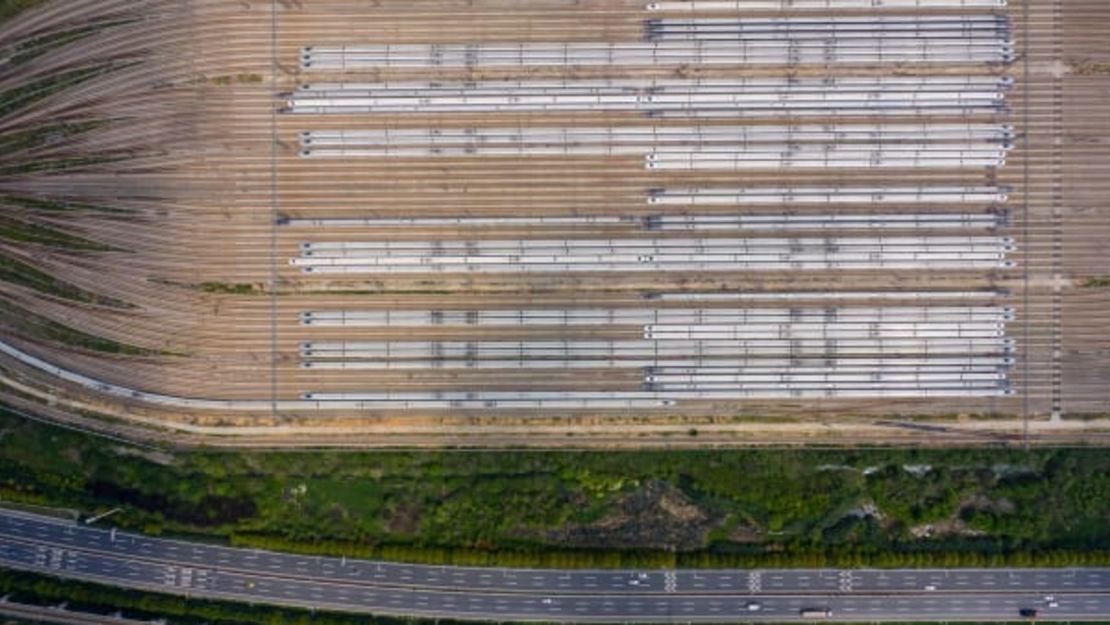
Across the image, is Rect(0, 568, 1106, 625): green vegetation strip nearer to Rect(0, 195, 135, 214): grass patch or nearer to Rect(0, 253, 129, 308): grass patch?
Rect(0, 253, 129, 308): grass patch

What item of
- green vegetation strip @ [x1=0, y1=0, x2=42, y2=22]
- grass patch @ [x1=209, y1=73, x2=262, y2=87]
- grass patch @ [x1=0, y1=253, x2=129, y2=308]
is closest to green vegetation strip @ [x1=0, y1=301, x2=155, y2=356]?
grass patch @ [x1=0, y1=253, x2=129, y2=308]

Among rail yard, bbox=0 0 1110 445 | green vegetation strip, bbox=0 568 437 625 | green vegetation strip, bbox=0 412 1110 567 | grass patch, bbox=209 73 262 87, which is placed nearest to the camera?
rail yard, bbox=0 0 1110 445

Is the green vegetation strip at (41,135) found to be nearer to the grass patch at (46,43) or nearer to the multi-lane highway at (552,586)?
the grass patch at (46,43)

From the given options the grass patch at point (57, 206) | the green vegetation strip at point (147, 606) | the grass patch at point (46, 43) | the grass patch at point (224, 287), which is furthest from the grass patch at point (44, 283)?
the green vegetation strip at point (147, 606)

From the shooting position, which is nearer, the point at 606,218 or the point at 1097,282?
the point at 606,218

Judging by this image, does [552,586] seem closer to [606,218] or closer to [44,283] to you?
[606,218]

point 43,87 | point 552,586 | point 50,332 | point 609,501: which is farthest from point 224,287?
point 552,586
